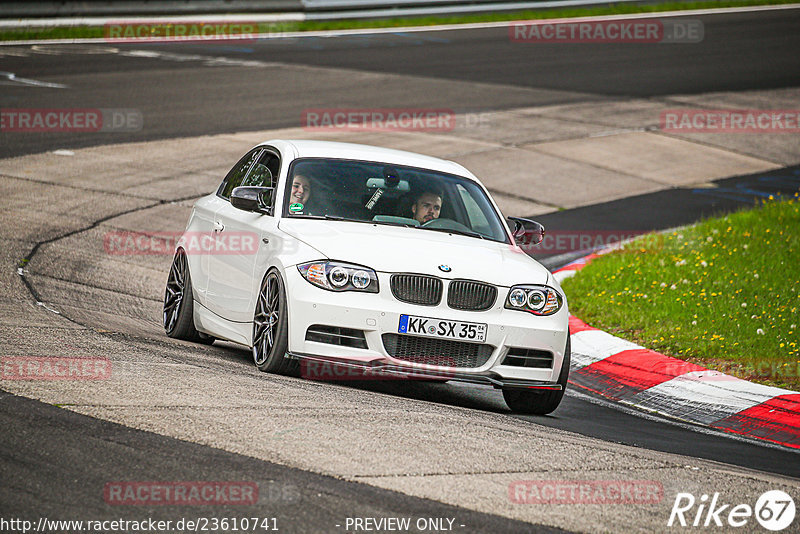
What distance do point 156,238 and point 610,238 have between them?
5667mm

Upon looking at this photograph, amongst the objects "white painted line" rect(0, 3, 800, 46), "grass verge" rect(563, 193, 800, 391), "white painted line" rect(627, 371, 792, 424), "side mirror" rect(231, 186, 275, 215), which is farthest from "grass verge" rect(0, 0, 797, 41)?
"white painted line" rect(627, 371, 792, 424)

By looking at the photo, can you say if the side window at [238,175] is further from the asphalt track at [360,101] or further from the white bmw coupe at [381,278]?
the asphalt track at [360,101]

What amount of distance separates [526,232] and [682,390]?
1.68m

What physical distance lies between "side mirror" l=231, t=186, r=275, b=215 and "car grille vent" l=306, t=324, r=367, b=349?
1349 millimetres

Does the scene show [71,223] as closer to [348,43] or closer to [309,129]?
[309,129]

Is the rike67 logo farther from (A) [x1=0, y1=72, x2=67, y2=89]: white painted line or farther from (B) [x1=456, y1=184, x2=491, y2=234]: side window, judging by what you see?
(A) [x1=0, y1=72, x2=67, y2=89]: white painted line

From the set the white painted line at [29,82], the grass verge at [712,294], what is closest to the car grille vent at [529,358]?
the grass verge at [712,294]

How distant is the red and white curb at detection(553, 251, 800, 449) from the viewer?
26.6ft

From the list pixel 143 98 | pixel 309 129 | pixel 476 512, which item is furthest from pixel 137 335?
pixel 143 98

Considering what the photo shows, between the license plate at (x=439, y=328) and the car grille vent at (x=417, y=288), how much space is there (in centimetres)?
13

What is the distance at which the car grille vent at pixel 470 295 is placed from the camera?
7449 mm

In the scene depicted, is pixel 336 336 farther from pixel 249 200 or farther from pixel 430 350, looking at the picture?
pixel 249 200

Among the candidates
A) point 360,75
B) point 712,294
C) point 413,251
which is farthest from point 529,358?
point 360,75

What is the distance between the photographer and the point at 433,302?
7.39m
